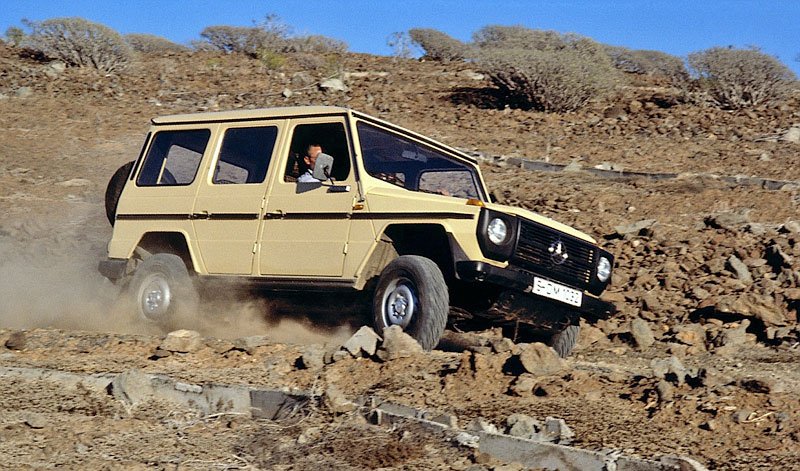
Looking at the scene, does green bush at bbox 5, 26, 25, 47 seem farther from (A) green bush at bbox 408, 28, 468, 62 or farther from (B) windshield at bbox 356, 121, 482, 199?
(B) windshield at bbox 356, 121, 482, 199

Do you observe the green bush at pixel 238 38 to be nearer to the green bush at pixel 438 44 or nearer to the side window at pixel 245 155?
the green bush at pixel 438 44

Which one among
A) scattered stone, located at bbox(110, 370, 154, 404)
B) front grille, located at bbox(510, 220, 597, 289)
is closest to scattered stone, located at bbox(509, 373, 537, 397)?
front grille, located at bbox(510, 220, 597, 289)

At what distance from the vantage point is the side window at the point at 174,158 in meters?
Result: 8.77

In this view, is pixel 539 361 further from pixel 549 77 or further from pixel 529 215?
pixel 549 77

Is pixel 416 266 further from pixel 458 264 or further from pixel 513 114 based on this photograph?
pixel 513 114

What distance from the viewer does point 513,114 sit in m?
19.4

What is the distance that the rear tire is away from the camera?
26.3 ft

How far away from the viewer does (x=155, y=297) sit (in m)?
8.68

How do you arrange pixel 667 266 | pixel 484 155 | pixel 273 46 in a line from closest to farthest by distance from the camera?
Answer: pixel 667 266
pixel 484 155
pixel 273 46

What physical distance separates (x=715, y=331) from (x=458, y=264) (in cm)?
294

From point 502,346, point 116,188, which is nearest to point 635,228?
point 502,346

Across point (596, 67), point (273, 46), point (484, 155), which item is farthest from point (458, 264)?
point (273, 46)

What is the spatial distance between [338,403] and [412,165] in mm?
3207

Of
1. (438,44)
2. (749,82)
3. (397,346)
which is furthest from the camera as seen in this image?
(438,44)
